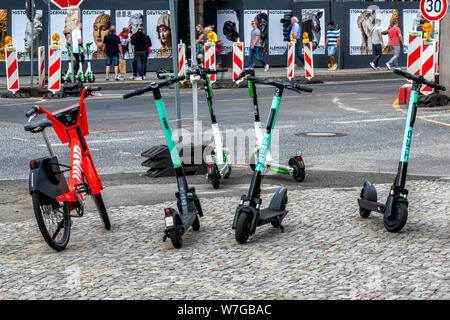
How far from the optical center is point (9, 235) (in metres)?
7.38

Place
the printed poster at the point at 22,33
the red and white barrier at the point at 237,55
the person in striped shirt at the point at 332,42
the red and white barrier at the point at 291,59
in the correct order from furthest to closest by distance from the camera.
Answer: the person in striped shirt at the point at 332,42
the printed poster at the point at 22,33
the red and white barrier at the point at 291,59
the red and white barrier at the point at 237,55

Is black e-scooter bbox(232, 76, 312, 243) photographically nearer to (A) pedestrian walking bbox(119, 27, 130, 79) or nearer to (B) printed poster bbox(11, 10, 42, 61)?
(B) printed poster bbox(11, 10, 42, 61)

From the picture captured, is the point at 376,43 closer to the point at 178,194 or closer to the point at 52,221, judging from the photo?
the point at 178,194

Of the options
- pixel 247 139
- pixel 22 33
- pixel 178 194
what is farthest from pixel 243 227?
pixel 22 33

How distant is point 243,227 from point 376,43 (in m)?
27.4

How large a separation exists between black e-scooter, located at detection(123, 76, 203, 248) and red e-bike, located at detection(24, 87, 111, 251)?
1.89ft

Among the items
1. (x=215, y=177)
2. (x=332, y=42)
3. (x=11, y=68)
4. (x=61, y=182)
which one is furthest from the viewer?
(x=332, y=42)

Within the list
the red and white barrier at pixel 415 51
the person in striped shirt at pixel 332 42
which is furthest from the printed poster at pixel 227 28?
the red and white barrier at pixel 415 51

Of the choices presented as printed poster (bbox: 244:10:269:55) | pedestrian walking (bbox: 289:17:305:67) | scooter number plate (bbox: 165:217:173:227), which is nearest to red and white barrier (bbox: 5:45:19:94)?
pedestrian walking (bbox: 289:17:305:67)

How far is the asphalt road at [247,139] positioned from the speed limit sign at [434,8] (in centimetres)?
205

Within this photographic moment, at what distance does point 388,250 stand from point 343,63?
96.2 ft

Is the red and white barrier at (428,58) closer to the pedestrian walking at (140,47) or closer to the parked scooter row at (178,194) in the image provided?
the parked scooter row at (178,194)

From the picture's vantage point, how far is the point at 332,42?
34.3m

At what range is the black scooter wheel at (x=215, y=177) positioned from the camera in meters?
9.52
